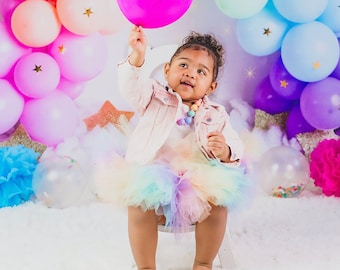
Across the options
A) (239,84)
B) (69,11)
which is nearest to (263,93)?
(239,84)

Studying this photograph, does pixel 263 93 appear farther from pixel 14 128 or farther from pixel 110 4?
pixel 14 128

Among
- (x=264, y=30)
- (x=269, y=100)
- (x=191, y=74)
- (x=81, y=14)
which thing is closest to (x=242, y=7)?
(x=264, y=30)

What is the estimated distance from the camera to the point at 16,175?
2.05 metres

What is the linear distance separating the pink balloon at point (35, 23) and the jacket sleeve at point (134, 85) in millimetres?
668

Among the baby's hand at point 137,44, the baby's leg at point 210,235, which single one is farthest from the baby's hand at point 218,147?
the baby's hand at point 137,44

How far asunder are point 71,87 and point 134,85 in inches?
35.0

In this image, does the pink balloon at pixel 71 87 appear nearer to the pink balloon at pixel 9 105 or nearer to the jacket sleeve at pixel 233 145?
the pink balloon at pixel 9 105

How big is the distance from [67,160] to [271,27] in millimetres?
911

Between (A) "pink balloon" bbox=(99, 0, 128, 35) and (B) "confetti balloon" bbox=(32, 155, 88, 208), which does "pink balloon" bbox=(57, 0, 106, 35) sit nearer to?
(A) "pink balloon" bbox=(99, 0, 128, 35)

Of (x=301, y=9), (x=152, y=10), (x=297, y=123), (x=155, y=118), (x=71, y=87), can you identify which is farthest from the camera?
(x=297, y=123)

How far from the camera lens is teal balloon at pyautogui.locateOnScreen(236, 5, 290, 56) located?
7.23 ft

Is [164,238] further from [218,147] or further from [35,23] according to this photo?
[35,23]

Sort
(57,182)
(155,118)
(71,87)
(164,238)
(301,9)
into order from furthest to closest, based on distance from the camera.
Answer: (71,87) → (301,9) → (57,182) → (164,238) → (155,118)

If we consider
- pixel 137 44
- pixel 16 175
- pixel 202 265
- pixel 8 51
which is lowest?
pixel 16 175
